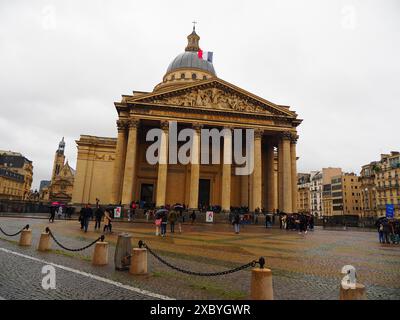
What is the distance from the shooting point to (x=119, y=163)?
37.2 metres

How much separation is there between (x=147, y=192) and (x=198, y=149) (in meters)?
11.7

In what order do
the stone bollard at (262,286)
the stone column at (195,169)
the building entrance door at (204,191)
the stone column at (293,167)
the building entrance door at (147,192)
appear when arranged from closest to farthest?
the stone bollard at (262,286), the stone column at (195,169), the stone column at (293,167), the building entrance door at (147,192), the building entrance door at (204,191)

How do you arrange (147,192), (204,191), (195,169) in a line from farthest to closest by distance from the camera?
1. (204,191)
2. (147,192)
3. (195,169)

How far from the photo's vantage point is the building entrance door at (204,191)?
4419 cm

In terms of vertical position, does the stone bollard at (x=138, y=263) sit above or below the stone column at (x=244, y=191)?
below

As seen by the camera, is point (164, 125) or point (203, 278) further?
point (164, 125)

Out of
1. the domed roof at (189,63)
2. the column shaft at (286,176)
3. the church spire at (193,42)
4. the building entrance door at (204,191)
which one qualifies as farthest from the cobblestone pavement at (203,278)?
the church spire at (193,42)

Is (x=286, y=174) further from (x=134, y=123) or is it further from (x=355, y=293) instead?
(x=355, y=293)

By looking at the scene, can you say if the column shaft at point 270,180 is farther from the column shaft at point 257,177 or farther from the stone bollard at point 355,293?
the stone bollard at point 355,293

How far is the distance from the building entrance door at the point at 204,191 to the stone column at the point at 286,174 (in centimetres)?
1149

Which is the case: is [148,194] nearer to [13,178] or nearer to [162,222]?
[162,222]

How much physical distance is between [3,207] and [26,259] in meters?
35.0

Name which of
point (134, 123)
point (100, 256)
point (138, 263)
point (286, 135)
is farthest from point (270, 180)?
point (138, 263)

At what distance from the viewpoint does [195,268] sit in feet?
27.2
